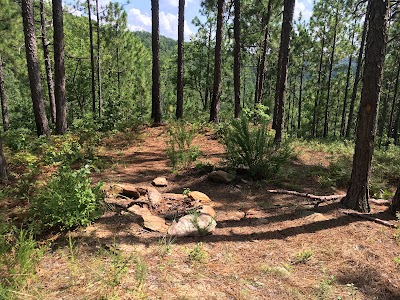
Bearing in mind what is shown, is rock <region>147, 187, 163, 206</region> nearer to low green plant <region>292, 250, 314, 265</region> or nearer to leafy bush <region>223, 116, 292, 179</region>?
leafy bush <region>223, 116, 292, 179</region>

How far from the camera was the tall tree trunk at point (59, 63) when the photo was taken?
Answer: 8.93 metres

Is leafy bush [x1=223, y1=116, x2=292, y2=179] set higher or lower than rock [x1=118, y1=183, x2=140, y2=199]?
higher

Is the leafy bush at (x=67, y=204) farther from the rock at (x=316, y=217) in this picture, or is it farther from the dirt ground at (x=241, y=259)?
the rock at (x=316, y=217)

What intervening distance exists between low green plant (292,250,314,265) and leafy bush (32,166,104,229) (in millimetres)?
2444

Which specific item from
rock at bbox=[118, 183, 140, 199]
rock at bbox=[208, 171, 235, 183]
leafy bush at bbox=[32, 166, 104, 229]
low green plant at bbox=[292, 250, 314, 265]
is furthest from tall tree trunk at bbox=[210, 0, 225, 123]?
low green plant at bbox=[292, 250, 314, 265]

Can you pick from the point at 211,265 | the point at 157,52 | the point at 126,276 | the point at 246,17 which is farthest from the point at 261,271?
the point at 246,17

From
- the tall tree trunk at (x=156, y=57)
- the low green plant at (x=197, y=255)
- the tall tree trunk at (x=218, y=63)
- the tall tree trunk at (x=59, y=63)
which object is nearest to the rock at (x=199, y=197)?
the low green plant at (x=197, y=255)

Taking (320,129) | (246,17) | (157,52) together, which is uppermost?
(246,17)

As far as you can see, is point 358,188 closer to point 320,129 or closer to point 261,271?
point 261,271

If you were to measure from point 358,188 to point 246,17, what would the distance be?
50.8ft

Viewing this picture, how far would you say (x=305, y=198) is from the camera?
16.9 feet

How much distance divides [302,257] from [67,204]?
280cm

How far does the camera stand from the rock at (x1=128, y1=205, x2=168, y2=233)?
3656mm

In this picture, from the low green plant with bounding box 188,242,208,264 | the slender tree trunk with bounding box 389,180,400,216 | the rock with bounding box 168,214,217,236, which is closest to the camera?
the low green plant with bounding box 188,242,208,264
